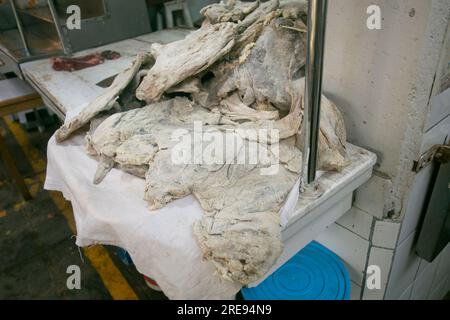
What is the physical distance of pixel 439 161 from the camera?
41.4 inches

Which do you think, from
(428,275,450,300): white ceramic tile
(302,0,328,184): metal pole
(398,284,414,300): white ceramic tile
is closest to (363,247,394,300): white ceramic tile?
(398,284,414,300): white ceramic tile

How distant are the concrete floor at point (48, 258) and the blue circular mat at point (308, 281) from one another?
2.79 ft

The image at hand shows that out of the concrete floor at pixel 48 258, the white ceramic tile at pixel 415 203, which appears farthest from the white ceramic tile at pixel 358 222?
the concrete floor at pixel 48 258

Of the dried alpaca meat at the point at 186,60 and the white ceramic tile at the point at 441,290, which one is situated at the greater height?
Result: the dried alpaca meat at the point at 186,60

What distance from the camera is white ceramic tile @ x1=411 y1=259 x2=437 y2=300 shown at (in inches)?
57.7

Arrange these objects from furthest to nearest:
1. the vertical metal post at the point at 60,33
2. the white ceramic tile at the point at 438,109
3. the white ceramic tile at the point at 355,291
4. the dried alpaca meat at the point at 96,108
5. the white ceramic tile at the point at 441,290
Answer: the vertical metal post at the point at 60,33, the white ceramic tile at the point at 441,290, the white ceramic tile at the point at 355,291, the dried alpaca meat at the point at 96,108, the white ceramic tile at the point at 438,109

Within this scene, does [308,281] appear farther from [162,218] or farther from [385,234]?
[162,218]

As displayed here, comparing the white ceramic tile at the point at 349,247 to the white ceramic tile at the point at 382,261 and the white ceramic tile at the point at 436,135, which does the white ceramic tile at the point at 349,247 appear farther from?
the white ceramic tile at the point at 436,135

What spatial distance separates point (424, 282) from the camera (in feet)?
5.02

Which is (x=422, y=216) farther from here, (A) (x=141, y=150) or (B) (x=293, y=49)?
(A) (x=141, y=150)

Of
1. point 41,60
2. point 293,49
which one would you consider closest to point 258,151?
point 293,49

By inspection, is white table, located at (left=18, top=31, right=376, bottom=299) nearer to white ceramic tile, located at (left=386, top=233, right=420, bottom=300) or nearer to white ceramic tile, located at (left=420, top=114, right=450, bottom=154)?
white ceramic tile, located at (left=420, top=114, right=450, bottom=154)

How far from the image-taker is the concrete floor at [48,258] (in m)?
1.80
